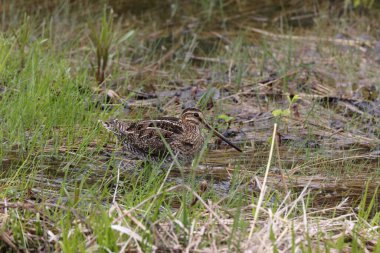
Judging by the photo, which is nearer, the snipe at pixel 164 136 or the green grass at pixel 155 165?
the green grass at pixel 155 165

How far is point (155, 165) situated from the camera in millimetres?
6438

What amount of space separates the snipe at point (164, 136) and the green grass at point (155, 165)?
0.13 m

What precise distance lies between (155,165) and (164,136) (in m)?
0.27

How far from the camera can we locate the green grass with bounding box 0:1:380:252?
14.2 feet

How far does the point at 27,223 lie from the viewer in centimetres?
454

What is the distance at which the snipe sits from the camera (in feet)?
21.2

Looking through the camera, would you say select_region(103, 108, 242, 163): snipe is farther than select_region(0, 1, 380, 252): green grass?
Yes

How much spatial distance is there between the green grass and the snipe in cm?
13

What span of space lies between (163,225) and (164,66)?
17.1ft

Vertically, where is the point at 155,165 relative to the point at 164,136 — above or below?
below

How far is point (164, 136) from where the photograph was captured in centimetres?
659

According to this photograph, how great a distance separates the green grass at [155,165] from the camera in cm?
434

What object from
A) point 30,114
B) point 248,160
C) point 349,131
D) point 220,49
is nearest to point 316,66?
point 220,49

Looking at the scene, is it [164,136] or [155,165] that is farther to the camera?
[164,136]
